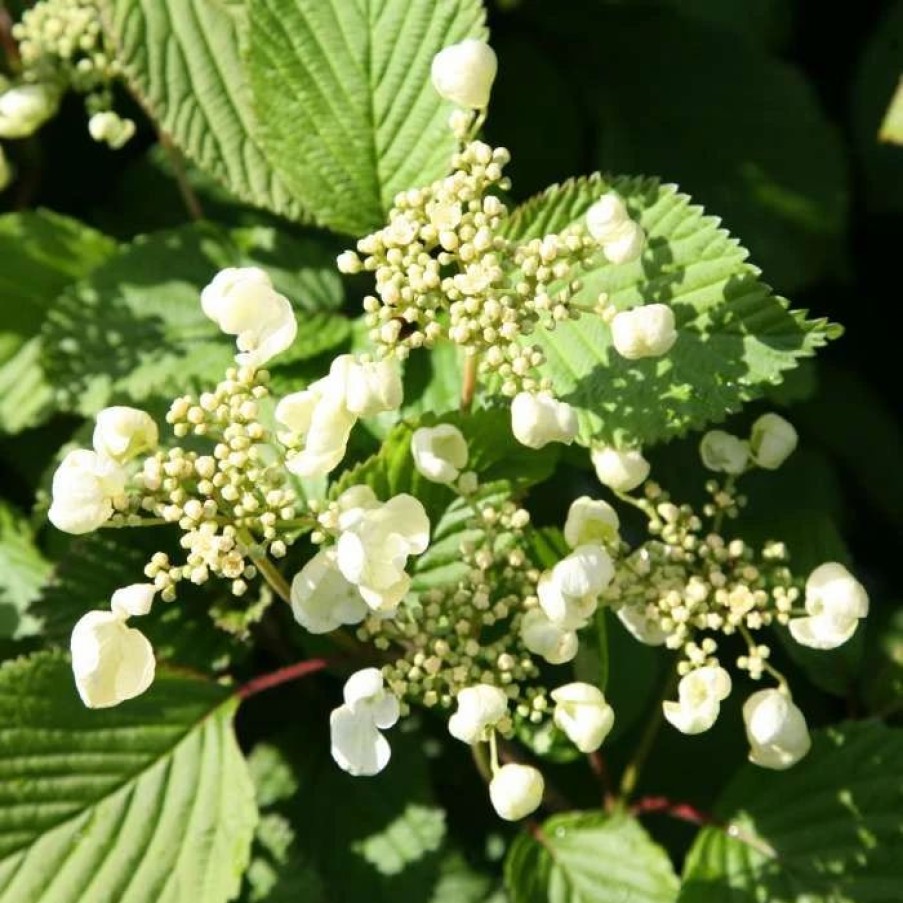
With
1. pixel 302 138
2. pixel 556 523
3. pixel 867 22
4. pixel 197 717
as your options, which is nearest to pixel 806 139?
pixel 867 22

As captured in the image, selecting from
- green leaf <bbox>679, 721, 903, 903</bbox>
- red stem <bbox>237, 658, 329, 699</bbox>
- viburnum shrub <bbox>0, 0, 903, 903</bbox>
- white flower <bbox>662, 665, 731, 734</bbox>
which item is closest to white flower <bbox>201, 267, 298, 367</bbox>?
viburnum shrub <bbox>0, 0, 903, 903</bbox>

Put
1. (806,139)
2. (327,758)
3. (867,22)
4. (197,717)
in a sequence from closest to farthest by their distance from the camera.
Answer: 1. (197,717)
2. (327,758)
3. (806,139)
4. (867,22)

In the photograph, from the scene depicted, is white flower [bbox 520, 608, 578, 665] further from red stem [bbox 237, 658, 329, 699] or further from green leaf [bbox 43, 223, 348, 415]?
green leaf [bbox 43, 223, 348, 415]

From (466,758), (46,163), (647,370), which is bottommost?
(466,758)

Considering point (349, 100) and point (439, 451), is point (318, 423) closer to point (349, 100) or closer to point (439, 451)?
point (439, 451)

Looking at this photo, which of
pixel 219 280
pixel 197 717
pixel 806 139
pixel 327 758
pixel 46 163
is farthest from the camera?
pixel 806 139

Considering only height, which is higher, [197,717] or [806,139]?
[806,139]

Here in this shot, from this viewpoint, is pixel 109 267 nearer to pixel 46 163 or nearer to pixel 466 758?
pixel 46 163
